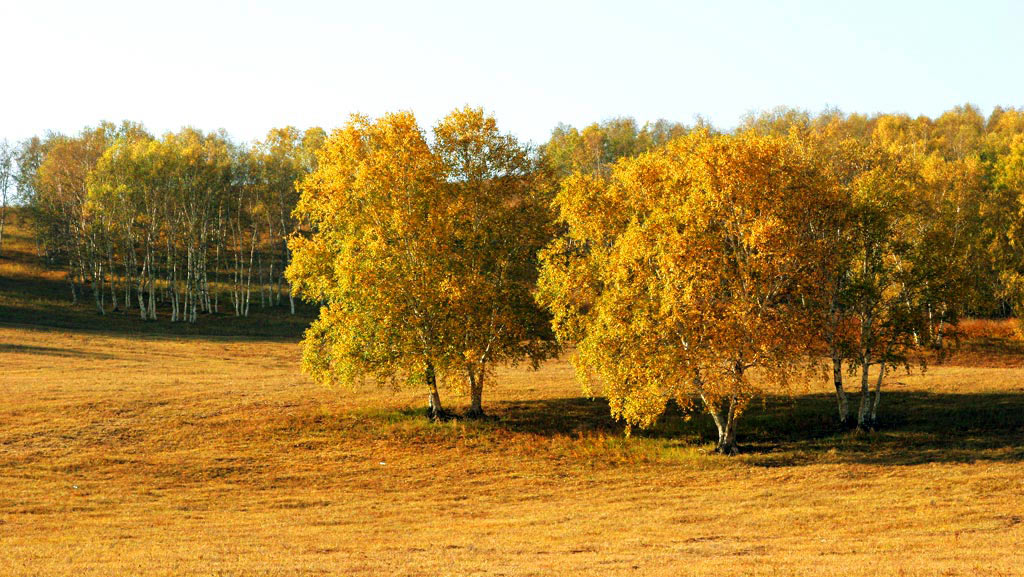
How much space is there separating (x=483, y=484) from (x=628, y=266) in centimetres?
1285

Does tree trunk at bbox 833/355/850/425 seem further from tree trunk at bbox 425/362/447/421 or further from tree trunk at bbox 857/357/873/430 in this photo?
tree trunk at bbox 425/362/447/421

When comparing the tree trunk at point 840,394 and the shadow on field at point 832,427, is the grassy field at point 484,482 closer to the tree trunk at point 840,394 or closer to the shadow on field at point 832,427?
the shadow on field at point 832,427

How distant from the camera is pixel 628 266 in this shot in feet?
140

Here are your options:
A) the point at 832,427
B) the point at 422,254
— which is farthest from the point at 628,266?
the point at 832,427

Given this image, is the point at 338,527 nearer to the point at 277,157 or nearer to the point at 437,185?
the point at 437,185

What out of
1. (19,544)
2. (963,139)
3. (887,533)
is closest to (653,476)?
(887,533)

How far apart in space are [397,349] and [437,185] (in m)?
9.66

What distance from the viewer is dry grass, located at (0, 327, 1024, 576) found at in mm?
24250

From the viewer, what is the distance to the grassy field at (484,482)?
955 inches

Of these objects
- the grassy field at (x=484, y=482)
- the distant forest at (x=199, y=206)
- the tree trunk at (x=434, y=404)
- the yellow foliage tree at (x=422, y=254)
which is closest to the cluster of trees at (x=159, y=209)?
the distant forest at (x=199, y=206)

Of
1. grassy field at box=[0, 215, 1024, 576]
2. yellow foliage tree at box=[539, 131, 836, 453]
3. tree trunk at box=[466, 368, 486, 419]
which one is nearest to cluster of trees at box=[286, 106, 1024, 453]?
yellow foliage tree at box=[539, 131, 836, 453]

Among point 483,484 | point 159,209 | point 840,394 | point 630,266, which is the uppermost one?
point 159,209

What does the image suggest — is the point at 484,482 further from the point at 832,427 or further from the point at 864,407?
the point at 864,407

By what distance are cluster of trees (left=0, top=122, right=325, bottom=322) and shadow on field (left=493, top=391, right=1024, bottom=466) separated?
197ft
